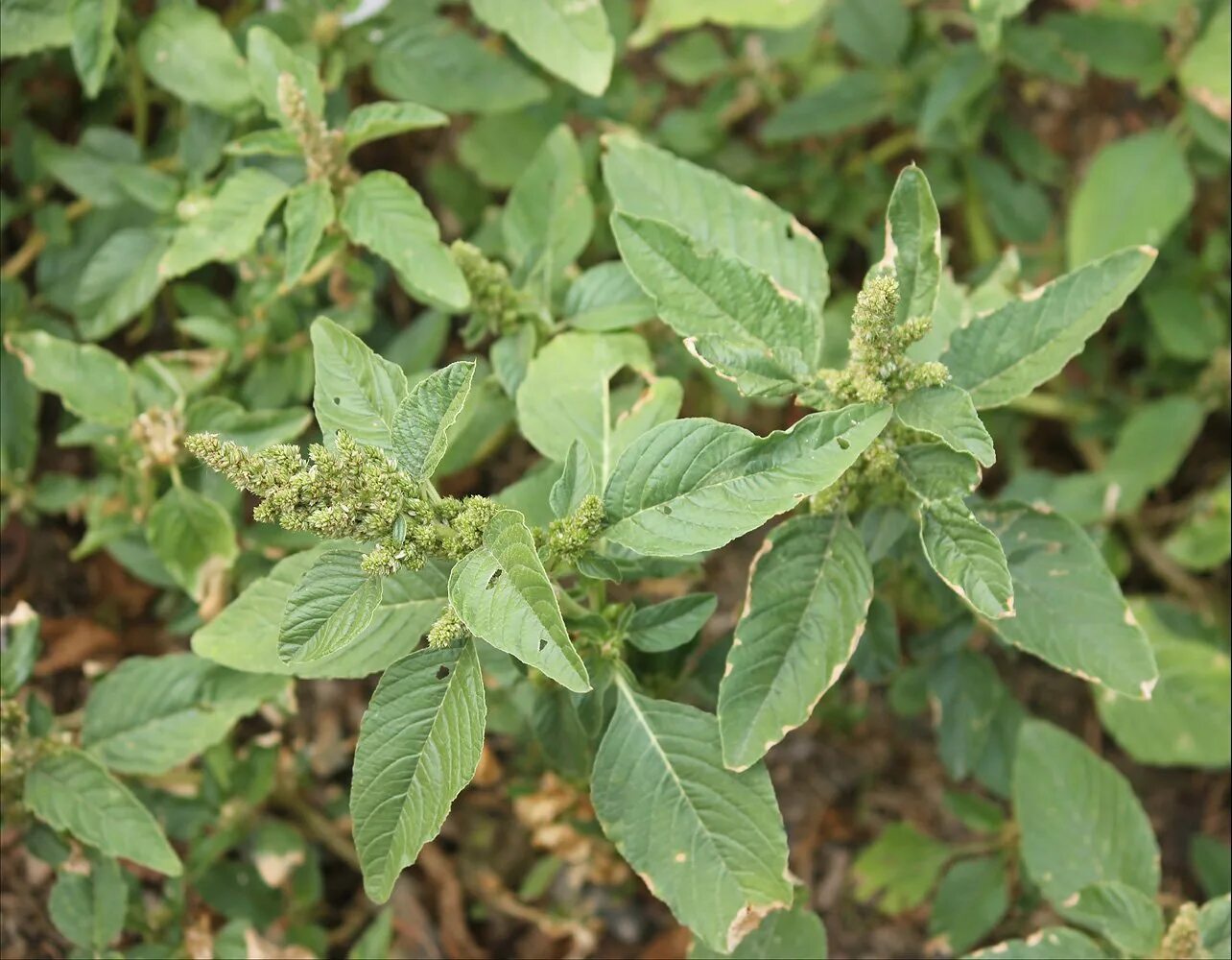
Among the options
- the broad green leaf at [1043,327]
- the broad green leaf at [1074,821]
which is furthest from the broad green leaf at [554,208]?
the broad green leaf at [1074,821]

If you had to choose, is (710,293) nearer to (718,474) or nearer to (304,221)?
(718,474)

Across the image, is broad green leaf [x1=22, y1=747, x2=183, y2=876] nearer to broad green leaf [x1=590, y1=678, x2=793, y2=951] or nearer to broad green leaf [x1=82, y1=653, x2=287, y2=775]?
broad green leaf [x1=82, y1=653, x2=287, y2=775]

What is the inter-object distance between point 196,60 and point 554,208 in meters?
0.72

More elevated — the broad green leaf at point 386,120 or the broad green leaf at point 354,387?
the broad green leaf at point 386,120

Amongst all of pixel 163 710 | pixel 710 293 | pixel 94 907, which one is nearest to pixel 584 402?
pixel 710 293

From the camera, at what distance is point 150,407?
1.93m

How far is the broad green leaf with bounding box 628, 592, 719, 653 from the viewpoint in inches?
58.7

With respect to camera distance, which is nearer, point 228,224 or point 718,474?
point 718,474

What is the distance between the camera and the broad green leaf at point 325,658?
146cm

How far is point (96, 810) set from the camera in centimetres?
167

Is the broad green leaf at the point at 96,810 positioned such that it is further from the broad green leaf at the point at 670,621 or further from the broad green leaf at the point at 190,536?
the broad green leaf at the point at 670,621

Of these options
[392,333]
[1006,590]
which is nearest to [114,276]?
[392,333]

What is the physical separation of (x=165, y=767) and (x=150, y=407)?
62 cm

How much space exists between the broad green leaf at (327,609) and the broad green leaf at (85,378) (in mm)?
831
